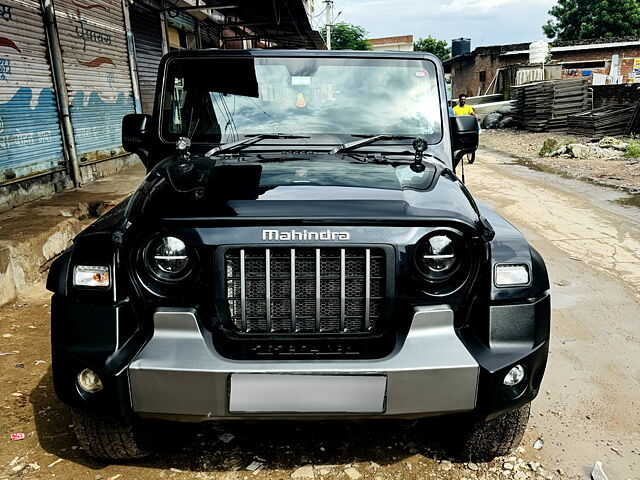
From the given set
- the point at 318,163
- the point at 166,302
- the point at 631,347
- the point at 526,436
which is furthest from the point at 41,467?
the point at 631,347

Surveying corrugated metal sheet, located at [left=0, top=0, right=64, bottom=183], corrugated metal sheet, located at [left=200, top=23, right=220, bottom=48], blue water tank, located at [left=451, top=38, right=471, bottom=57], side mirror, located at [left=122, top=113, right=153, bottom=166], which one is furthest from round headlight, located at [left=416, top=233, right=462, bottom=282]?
blue water tank, located at [left=451, top=38, right=471, bottom=57]

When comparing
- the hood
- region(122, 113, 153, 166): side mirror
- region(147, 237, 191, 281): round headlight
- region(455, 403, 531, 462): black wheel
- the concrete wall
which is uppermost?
region(122, 113, 153, 166): side mirror

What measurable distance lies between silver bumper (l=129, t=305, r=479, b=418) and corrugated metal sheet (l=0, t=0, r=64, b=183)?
229 inches

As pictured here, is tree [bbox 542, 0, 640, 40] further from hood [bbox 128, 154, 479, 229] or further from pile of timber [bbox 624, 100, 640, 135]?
hood [bbox 128, 154, 479, 229]

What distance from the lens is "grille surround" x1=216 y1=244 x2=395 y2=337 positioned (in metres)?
2.01

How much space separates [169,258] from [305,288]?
0.51 m

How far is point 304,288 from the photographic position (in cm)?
205

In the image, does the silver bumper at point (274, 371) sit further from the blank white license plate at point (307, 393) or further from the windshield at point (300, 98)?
the windshield at point (300, 98)

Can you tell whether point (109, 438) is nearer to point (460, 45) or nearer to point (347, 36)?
point (347, 36)

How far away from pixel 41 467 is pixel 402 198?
194 centimetres

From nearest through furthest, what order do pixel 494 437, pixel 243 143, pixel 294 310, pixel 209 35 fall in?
pixel 294 310 → pixel 494 437 → pixel 243 143 → pixel 209 35

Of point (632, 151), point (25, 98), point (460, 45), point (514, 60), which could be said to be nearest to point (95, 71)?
point (25, 98)

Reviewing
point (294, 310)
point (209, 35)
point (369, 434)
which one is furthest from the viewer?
point (209, 35)

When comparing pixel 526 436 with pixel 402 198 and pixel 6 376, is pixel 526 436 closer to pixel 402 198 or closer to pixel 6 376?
pixel 402 198
